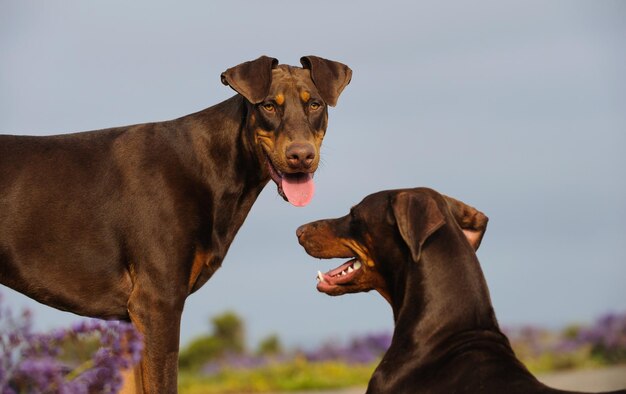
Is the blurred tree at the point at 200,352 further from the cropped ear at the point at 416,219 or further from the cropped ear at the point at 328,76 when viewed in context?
the cropped ear at the point at 416,219

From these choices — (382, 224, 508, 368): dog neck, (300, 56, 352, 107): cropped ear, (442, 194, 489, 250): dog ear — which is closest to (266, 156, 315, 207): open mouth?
(300, 56, 352, 107): cropped ear

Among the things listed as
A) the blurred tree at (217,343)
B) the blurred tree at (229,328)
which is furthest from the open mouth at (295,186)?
the blurred tree at (229,328)

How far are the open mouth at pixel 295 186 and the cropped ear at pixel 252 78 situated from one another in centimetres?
53

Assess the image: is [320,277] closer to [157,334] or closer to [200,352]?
[157,334]

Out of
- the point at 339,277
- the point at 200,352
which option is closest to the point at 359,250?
the point at 339,277

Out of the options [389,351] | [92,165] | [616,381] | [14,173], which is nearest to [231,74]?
[92,165]

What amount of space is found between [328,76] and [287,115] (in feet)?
2.16

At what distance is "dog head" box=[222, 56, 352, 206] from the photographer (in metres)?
7.56

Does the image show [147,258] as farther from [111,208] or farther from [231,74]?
[231,74]

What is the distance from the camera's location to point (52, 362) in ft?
15.8

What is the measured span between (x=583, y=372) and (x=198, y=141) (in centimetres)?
642

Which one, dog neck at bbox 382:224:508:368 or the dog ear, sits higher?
the dog ear

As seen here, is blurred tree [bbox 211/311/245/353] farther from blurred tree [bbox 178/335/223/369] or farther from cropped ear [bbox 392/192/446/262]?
cropped ear [bbox 392/192/446/262]

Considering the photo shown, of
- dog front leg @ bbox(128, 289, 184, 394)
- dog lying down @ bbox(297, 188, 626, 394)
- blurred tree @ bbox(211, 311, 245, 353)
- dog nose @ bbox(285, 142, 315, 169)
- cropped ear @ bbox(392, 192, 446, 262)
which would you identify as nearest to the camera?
dog lying down @ bbox(297, 188, 626, 394)
